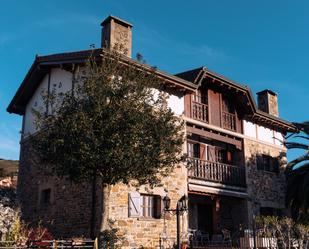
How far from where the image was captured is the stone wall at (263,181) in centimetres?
2131

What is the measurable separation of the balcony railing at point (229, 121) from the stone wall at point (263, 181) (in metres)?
1.10

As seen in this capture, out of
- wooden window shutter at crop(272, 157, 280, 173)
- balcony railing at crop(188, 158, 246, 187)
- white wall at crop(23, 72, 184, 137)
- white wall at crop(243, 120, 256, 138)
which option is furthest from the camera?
wooden window shutter at crop(272, 157, 280, 173)

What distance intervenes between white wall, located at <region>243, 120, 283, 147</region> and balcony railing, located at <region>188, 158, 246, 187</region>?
2193 millimetres

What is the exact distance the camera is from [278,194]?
2305 cm

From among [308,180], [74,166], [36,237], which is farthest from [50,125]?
[308,180]

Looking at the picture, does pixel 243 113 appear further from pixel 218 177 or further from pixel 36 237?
pixel 36 237

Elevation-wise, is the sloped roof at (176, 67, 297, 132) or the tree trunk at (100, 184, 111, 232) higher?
the sloped roof at (176, 67, 297, 132)

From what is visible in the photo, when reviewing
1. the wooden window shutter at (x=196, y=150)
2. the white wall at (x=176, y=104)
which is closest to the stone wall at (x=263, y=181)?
the wooden window shutter at (x=196, y=150)

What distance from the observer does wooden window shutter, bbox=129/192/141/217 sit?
49.4ft

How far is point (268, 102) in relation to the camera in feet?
81.0

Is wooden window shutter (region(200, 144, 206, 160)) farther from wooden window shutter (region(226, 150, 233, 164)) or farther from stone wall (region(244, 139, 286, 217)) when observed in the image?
stone wall (region(244, 139, 286, 217))

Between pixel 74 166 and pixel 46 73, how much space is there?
844cm

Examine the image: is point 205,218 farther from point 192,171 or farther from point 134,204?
point 134,204

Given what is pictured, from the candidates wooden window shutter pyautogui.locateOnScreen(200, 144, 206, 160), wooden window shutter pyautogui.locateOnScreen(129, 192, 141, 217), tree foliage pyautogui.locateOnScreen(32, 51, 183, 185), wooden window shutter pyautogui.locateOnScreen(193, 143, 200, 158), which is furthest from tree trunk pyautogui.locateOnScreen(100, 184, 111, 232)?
wooden window shutter pyautogui.locateOnScreen(200, 144, 206, 160)
